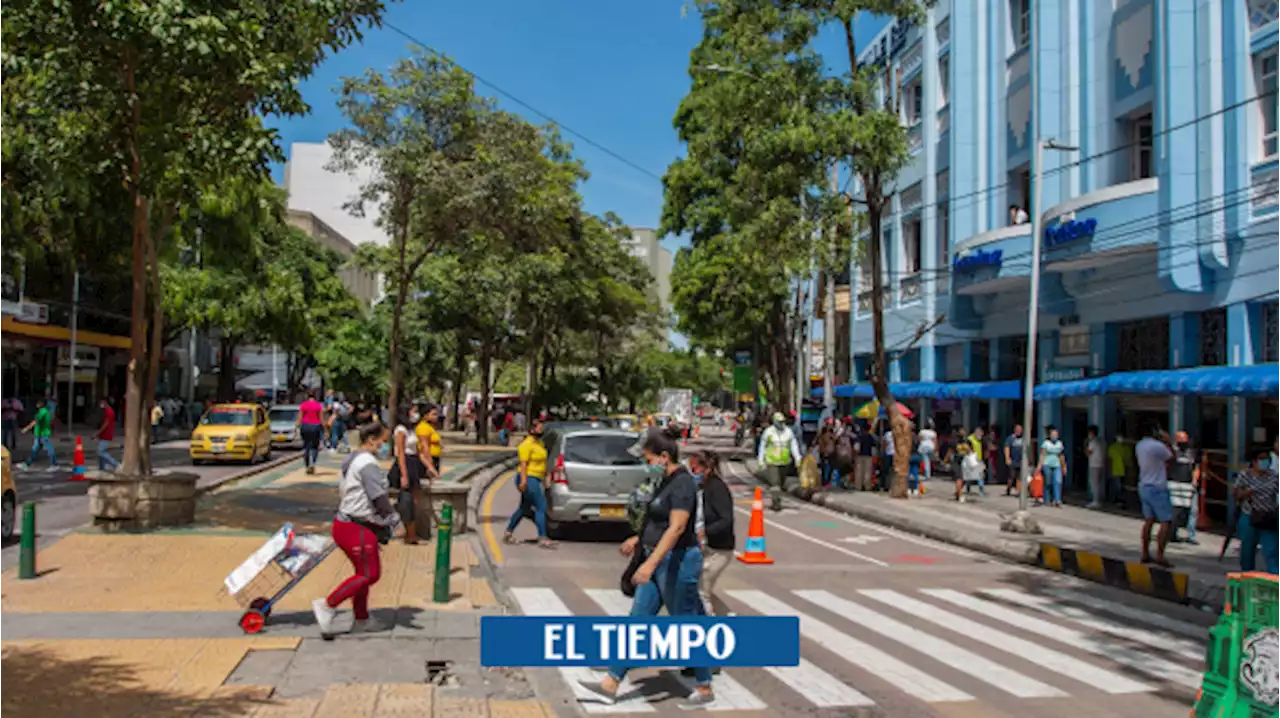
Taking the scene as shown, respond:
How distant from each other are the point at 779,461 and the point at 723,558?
508 inches

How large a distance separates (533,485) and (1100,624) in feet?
23.5

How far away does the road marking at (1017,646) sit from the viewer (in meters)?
8.01

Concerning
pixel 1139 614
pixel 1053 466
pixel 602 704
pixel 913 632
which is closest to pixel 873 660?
pixel 913 632

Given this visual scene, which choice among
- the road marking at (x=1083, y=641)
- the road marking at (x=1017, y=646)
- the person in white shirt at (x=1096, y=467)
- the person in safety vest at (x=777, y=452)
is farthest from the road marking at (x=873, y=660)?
the person in white shirt at (x=1096, y=467)

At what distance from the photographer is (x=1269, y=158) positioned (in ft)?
59.5

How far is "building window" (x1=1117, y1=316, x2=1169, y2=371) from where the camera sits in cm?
2170

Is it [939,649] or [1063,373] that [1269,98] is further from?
[939,649]

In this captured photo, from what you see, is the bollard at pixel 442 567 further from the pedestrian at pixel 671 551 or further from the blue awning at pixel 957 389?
the blue awning at pixel 957 389

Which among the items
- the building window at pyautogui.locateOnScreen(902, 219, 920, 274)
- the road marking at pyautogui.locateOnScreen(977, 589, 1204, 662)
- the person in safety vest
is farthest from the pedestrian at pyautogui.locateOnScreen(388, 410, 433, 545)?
the building window at pyautogui.locateOnScreen(902, 219, 920, 274)

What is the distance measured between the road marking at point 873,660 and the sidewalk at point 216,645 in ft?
8.70

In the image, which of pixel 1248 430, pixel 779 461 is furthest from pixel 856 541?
pixel 1248 430

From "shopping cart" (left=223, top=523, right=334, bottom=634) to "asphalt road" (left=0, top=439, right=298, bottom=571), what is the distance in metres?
4.36

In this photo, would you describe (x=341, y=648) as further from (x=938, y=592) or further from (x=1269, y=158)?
(x=1269, y=158)

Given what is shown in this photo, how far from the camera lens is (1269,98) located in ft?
60.2
